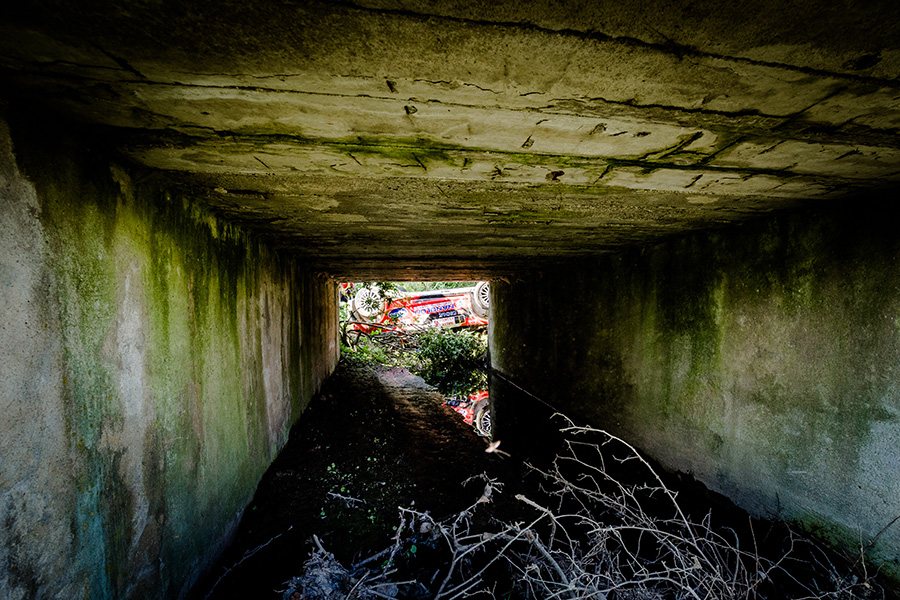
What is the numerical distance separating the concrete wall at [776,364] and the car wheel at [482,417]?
4813mm

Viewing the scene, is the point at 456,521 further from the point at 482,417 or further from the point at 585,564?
the point at 482,417

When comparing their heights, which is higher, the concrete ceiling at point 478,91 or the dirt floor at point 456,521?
the concrete ceiling at point 478,91

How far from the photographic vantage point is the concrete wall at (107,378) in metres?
1.15

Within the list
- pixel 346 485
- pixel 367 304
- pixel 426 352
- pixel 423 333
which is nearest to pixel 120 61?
pixel 346 485

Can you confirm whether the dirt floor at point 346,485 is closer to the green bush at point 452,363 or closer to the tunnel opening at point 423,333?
the green bush at point 452,363

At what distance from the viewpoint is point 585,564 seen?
2158 millimetres

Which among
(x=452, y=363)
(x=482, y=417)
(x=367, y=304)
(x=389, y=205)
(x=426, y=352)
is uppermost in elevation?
(x=389, y=205)

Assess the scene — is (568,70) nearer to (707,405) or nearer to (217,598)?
(217,598)

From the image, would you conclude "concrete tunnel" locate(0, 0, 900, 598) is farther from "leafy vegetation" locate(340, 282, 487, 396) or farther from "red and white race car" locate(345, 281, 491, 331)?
"red and white race car" locate(345, 281, 491, 331)

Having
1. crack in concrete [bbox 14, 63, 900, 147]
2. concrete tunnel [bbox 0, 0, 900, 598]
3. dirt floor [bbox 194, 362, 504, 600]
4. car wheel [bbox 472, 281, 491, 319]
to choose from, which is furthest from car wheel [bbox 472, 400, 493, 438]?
crack in concrete [bbox 14, 63, 900, 147]

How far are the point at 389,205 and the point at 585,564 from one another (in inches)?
103

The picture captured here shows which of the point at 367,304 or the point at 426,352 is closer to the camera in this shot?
the point at 426,352

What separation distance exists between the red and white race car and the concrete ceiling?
1224 cm

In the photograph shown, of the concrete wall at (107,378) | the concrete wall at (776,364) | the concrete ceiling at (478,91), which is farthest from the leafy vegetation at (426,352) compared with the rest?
the concrete ceiling at (478,91)
